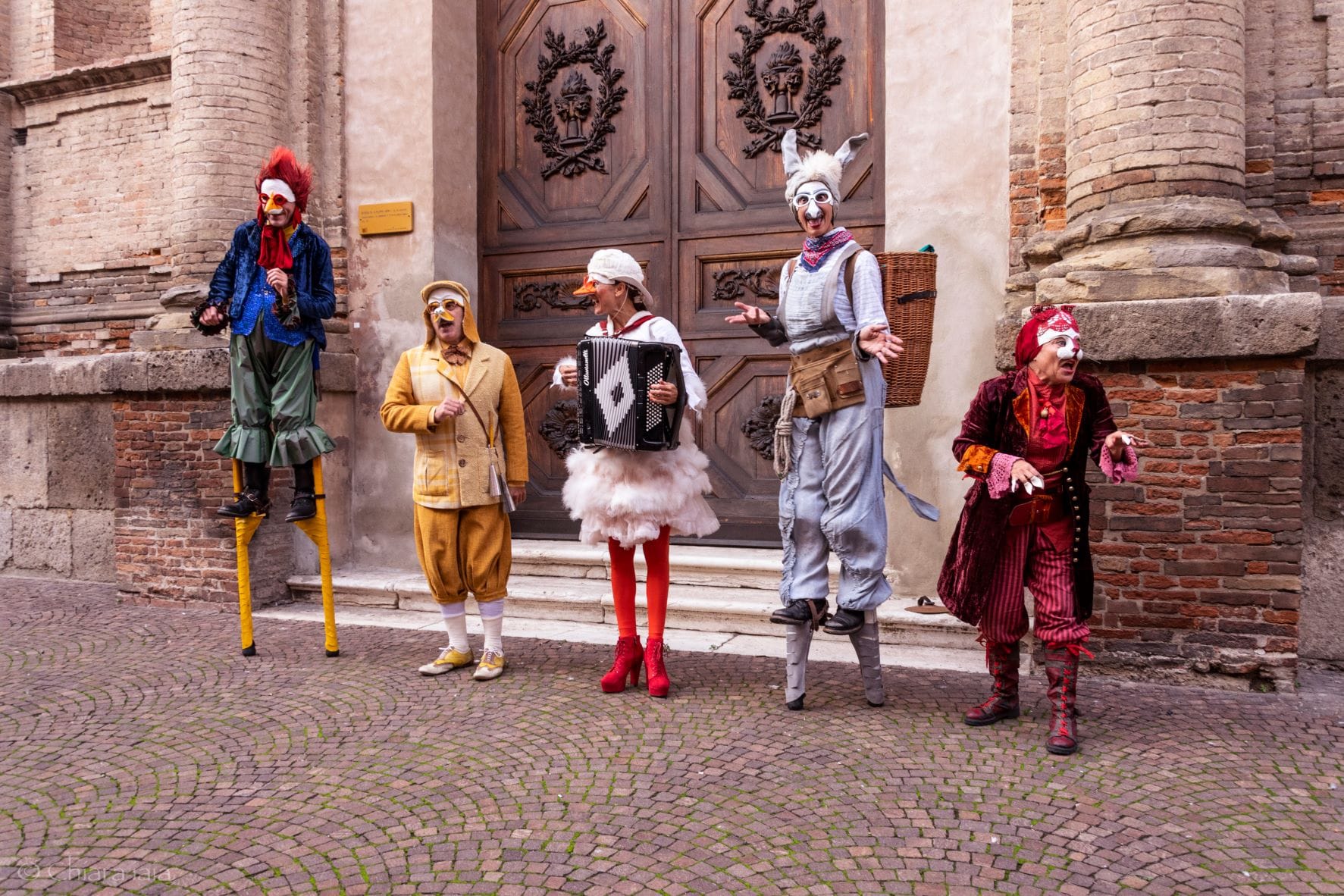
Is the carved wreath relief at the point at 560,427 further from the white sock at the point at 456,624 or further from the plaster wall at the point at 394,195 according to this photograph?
the white sock at the point at 456,624

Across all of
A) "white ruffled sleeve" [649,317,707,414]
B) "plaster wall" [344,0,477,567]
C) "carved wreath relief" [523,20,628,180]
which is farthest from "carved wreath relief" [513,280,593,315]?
"white ruffled sleeve" [649,317,707,414]

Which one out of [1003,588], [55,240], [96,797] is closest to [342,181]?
[55,240]

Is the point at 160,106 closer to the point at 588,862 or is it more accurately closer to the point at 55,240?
the point at 55,240

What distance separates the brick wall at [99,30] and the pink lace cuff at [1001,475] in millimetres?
9274

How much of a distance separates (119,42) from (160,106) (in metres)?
1.90

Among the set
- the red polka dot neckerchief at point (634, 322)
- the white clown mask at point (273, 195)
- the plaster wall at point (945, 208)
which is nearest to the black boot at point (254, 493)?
the white clown mask at point (273, 195)

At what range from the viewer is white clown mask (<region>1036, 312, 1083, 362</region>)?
3652 mm

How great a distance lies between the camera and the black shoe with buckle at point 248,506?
5.37 metres

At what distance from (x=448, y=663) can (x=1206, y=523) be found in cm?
374

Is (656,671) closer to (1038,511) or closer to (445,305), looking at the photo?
(1038,511)

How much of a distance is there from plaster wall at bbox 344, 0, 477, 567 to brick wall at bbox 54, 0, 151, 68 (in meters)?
3.55

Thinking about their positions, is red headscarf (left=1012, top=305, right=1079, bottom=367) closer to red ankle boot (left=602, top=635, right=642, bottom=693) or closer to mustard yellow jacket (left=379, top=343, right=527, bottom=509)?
red ankle boot (left=602, top=635, right=642, bottom=693)

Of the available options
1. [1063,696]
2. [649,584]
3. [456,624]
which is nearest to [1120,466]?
[1063,696]

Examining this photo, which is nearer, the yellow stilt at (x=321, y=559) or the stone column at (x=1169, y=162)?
the stone column at (x=1169, y=162)
